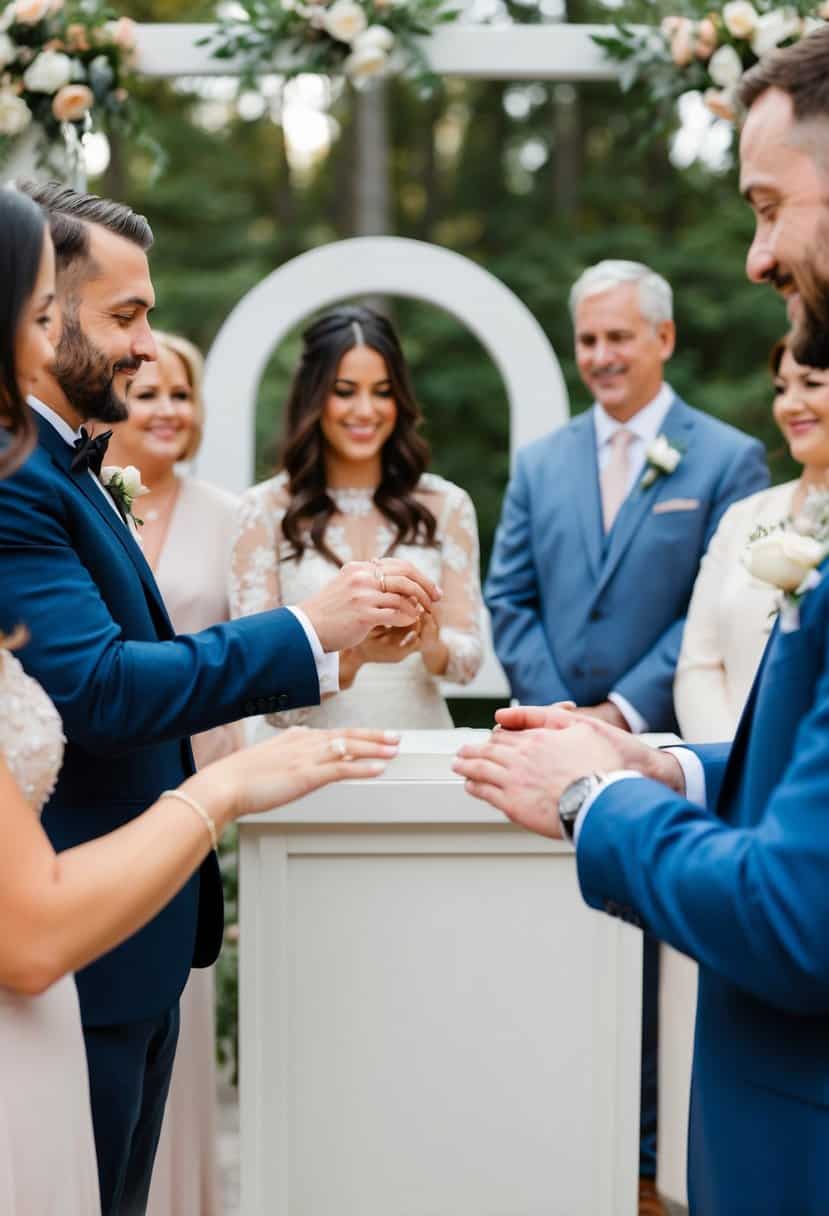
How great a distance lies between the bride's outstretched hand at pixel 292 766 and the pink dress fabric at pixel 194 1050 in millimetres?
1448

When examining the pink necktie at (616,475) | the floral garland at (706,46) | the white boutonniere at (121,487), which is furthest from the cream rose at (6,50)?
the white boutonniere at (121,487)

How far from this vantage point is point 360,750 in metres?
1.97

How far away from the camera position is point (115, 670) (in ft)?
6.94

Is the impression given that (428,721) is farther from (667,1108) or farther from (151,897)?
(151,897)

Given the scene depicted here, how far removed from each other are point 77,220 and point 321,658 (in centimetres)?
83

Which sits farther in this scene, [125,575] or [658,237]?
[658,237]

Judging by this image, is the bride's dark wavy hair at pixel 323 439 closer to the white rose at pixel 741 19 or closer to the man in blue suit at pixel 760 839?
the white rose at pixel 741 19

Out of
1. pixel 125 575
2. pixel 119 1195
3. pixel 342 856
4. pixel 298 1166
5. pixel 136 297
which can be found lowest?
pixel 298 1166

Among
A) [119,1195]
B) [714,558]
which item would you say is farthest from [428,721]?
[119,1195]

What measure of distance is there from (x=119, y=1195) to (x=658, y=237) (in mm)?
10599

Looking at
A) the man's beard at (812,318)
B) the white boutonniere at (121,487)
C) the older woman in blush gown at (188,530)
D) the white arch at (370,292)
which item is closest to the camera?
the man's beard at (812,318)

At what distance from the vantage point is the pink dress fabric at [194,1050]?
10.3 feet

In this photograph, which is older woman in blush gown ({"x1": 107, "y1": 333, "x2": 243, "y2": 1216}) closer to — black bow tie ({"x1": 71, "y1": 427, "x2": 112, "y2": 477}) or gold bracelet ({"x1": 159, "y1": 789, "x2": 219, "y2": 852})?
black bow tie ({"x1": 71, "y1": 427, "x2": 112, "y2": 477})

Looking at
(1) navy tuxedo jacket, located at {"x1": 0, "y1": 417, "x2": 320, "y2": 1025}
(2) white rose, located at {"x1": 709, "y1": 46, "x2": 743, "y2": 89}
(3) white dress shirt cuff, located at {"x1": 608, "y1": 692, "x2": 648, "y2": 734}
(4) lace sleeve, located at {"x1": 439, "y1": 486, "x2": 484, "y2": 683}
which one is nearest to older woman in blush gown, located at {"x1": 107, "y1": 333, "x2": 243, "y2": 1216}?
(4) lace sleeve, located at {"x1": 439, "y1": 486, "x2": 484, "y2": 683}
